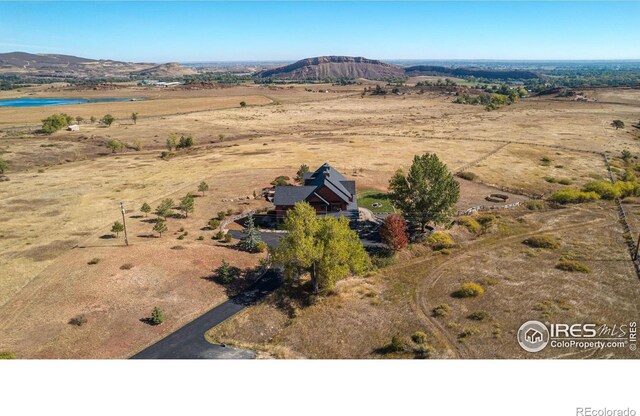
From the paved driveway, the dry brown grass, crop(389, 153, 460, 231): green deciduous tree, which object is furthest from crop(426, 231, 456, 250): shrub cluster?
the paved driveway

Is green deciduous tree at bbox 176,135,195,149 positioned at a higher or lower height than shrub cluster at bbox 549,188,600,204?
higher

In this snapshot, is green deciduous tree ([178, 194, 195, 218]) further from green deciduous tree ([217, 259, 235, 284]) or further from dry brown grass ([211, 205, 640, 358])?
dry brown grass ([211, 205, 640, 358])

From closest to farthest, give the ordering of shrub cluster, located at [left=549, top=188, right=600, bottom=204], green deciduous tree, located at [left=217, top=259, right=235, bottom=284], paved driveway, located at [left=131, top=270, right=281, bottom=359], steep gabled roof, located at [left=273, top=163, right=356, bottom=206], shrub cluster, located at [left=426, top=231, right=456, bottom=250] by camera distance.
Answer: paved driveway, located at [left=131, top=270, right=281, bottom=359], green deciduous tree, located at [left=217, top=259, right=235, bottom=284], shrub cluster, located at [left=426, top=231, right=456, bottom=250], steep gabled roof, located at [left=273, top=163, right=356, bottom=206], shrub cluster, located at [left=549, top=188, right=600, bottom=204]

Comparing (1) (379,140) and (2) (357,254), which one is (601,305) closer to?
(2) (357,254)

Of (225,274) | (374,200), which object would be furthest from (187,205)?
(374,200)

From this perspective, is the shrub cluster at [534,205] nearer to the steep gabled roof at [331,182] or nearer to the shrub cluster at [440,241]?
the shrub cluster at [440,241]

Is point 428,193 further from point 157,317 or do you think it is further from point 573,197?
point 157,317
